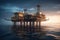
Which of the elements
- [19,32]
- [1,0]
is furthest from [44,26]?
[1,0]

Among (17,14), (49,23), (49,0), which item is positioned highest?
(49,0)

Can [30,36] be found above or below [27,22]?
below

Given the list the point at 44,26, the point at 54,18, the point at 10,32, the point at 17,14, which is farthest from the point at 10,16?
the point at 54,18

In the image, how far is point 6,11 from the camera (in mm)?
2453

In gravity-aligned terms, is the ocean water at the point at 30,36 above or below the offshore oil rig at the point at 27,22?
below

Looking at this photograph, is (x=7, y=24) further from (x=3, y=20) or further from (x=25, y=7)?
(x=25, y=7)

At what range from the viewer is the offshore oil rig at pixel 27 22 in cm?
238

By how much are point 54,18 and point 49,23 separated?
12 cm

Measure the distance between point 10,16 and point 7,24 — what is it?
0.15 metres

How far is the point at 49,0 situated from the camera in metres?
2.44

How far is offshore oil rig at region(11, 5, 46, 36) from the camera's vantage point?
2377 millimetres

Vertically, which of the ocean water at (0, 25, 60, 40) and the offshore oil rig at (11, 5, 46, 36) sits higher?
the offshore oil rig at (11, 5, 46, 36)

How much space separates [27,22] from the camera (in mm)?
2381

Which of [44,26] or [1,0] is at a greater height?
[1,0]
